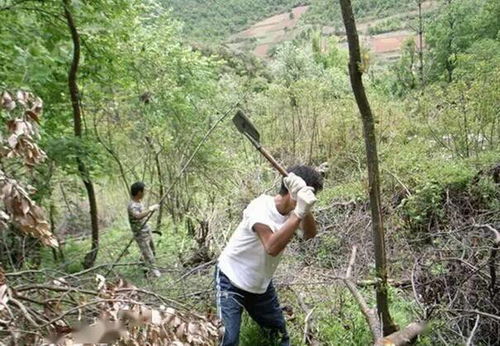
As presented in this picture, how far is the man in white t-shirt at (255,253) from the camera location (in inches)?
120

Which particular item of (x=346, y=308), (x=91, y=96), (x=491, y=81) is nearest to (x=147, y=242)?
(x=91, y=96)

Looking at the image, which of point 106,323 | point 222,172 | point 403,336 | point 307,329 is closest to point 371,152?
point 403,336

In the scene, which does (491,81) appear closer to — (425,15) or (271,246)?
(271,246)

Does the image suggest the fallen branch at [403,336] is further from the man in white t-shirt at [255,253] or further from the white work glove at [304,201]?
the white work glove at [304,201]

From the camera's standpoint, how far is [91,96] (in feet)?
21.2

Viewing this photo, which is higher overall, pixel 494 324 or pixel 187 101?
pixel 187 101

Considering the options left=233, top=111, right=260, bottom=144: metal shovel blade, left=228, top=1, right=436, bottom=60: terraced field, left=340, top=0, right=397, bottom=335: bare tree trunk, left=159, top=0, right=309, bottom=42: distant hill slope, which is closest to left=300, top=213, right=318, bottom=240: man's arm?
left=340, top=0, right=397, bottom=335: bare tree trunk

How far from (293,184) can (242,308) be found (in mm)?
971

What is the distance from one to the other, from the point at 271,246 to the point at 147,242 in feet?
13.3

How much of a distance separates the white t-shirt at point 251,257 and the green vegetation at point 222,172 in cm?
39

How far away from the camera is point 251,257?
10.6 feet

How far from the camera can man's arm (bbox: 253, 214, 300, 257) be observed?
9.41 feet

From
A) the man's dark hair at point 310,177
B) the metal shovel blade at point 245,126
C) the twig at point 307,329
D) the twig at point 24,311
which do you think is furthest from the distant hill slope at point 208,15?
the twig at point 24,311

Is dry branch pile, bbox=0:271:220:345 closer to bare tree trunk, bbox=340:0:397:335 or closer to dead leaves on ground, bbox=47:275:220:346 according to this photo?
dead leaves on ground, bbox=47:275:220:346
